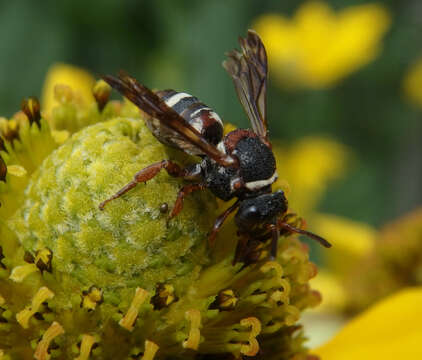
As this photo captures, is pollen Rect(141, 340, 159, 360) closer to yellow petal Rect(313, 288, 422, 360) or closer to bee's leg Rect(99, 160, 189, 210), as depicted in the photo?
bee's leg Rect(99, 160, 189, 210)

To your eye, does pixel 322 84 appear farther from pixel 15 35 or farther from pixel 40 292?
pixel 40 292

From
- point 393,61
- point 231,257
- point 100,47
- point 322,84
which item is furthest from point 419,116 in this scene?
point 231,257

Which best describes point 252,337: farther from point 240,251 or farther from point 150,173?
point 150,173

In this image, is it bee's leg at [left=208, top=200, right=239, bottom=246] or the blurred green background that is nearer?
bee's leg at [left=208, top=200, right=239, bottom=246]

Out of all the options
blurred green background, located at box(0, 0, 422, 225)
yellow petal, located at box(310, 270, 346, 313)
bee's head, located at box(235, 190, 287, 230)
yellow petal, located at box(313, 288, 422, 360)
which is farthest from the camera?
blurred green background, located at box(0, 0, 422, 225)

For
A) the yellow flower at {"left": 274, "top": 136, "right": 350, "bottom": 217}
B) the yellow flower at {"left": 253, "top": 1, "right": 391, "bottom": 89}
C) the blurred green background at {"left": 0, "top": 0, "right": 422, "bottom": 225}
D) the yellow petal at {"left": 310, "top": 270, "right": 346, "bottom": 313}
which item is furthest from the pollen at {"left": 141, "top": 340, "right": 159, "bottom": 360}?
the yellow flower at {"left": 253, "top": 1, "right": 391, "bottom": 89}

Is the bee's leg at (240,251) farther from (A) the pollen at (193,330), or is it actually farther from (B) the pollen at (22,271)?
(B) the pollen at (22,271)

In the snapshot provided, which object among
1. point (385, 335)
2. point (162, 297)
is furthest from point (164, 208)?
point (385, 335)
